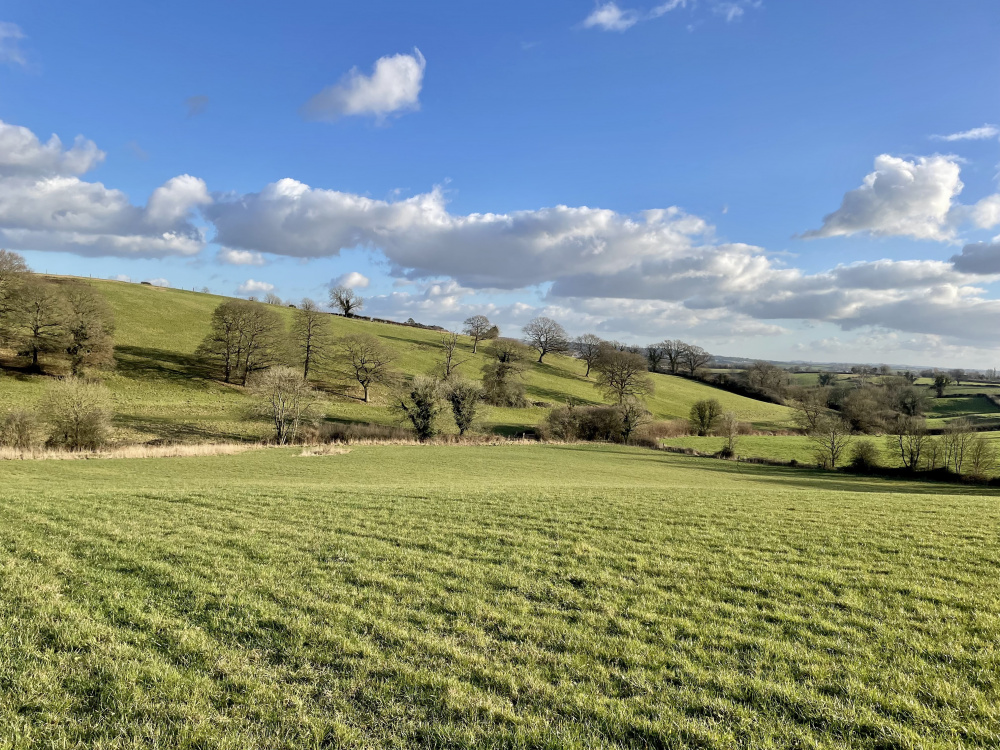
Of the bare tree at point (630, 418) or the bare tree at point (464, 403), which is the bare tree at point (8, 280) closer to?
the bare tree at point (464, 403)

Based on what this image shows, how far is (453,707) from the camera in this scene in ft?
16.6

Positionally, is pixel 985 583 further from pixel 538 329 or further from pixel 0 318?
pixel 538 329

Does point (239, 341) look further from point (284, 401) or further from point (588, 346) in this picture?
point (588, 346)

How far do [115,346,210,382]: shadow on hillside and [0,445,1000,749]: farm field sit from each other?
5627 centimetres

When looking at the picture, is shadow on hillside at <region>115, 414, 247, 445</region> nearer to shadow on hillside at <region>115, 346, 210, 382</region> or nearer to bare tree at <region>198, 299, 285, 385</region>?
shadow on hillside at <region>115, 346, 210, 382</region>

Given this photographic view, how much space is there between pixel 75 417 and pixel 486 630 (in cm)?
4210

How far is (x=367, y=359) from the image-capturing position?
7038 cm

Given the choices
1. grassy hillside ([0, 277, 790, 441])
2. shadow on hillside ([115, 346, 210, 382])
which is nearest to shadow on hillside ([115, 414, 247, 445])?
grassy hillside ([0, 277, 790, 441])

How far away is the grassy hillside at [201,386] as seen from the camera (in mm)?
49491

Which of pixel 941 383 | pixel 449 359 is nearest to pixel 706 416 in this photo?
pixel 449 359

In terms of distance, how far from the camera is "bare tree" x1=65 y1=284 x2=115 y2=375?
55125 mm

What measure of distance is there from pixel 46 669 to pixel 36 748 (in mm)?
1432

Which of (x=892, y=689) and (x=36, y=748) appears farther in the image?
(x=892, y=689)

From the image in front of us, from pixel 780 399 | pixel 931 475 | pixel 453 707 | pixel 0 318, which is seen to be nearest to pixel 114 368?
pixel 0 318
